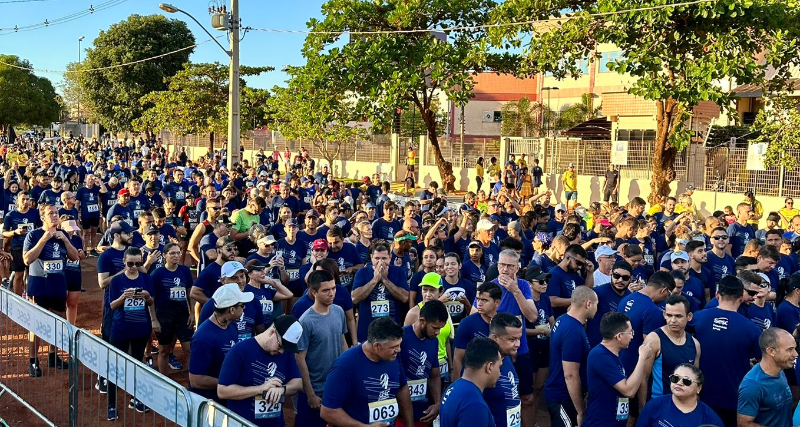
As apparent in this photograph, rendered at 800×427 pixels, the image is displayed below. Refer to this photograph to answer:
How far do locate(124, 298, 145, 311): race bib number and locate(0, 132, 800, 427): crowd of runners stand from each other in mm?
14

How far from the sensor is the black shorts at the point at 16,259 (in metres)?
10.4

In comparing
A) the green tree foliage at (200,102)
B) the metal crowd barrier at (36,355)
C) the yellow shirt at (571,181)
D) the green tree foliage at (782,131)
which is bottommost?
the metal crowd barrier at (36,355)

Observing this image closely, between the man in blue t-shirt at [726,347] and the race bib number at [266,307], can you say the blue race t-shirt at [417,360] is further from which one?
the man in blue t-shirt at [726,347]

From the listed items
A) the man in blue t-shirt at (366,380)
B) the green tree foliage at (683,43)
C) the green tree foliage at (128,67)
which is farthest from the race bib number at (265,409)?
the green tree foliage at (128,67)

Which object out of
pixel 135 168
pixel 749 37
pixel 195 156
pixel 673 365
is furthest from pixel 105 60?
pixel 673 365

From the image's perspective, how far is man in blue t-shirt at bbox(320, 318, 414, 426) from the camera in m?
4.74

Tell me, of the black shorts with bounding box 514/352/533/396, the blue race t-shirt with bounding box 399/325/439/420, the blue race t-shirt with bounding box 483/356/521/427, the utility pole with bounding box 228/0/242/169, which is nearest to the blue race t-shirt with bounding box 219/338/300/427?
the blue race t-shirt with bounding box 399/325/439/420

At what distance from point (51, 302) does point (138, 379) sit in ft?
14.5

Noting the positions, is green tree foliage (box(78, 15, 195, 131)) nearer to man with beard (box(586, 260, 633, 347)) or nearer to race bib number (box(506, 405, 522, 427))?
man with beard (box(586, 260, 633, 347))

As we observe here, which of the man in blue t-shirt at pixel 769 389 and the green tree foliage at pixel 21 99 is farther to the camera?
the green tree foliage at pixel 21 99

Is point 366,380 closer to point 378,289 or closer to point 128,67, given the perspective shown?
point 378,289

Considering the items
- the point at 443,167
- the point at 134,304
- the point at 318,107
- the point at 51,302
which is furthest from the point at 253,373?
the point at 443,167

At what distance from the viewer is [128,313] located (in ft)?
24.1

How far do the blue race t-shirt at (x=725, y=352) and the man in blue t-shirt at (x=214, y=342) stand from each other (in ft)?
12.3
